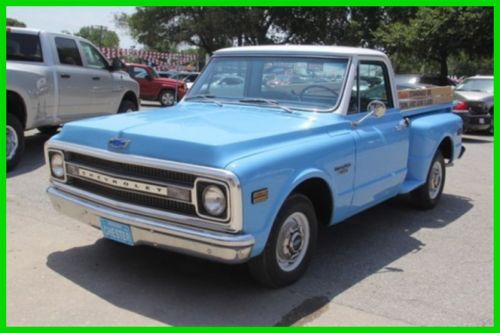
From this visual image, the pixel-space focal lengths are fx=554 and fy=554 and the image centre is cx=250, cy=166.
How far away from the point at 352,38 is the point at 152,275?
2913 centimetres

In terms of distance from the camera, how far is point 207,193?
369 centimetres

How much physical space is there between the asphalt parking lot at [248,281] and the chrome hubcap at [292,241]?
0.22 metres

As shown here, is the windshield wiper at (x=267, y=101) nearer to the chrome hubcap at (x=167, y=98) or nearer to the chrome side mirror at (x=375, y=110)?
the chrome side mirror at (x=375, y=110)

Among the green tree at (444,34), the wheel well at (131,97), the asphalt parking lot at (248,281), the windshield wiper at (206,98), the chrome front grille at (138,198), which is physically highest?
the green tree at (444,34)

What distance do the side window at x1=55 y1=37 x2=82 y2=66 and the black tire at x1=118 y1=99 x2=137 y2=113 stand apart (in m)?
1.57

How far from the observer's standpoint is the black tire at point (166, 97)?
21.1 m

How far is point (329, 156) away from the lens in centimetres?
450

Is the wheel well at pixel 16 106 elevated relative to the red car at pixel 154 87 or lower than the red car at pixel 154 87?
lower

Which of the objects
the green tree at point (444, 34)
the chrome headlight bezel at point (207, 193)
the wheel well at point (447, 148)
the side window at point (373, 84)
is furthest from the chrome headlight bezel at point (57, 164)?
the green tree at point (444, 34)

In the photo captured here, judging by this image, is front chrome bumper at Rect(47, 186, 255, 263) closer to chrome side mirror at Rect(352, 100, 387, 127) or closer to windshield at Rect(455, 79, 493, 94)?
chrome side mirror at Rect(352, 100, 387, 127)

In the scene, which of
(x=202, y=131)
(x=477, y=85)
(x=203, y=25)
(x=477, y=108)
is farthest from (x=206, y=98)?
(x=203, y=25)

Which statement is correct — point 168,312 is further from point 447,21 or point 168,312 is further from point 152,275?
point 447,21

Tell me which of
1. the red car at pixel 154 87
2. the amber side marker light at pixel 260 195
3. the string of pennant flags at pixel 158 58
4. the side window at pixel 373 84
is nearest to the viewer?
the amber side marker light at pixel 260 195

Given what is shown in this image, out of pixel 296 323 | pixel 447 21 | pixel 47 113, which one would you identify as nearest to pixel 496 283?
pixel 296 323
